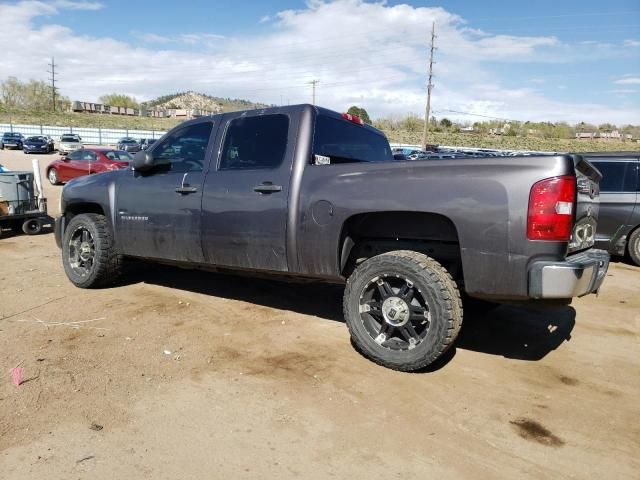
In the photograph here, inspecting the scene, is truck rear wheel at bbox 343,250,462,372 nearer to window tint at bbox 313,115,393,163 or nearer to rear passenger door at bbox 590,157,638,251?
window tint at bbox 313,115,393,163

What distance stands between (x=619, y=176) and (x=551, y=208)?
5819 mm

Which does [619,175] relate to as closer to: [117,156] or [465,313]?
[465,313]

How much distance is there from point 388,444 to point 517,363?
1584 millimetres

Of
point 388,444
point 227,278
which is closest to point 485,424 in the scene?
point 388,444

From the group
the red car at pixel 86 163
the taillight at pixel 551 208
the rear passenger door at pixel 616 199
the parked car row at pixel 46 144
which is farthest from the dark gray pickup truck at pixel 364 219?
the parked car row at pixel 46 144

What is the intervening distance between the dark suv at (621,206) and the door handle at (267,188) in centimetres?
597

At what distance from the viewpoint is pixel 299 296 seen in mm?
5395

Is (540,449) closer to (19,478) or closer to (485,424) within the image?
(485,424)

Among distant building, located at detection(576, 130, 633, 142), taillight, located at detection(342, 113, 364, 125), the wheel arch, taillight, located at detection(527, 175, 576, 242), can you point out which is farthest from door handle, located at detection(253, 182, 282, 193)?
distant building, located at detection(576, 130, 633, 142)

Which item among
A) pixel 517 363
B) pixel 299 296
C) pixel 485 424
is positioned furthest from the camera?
pixel 299 296

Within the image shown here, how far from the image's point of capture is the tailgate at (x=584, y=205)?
320cm

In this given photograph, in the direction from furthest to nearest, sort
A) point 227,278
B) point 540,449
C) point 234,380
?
point 227,278
point 234,380
point 540,449

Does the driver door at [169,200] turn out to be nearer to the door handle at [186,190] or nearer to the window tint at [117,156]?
the door handle at [186,190]

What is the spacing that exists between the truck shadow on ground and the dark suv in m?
3.27
